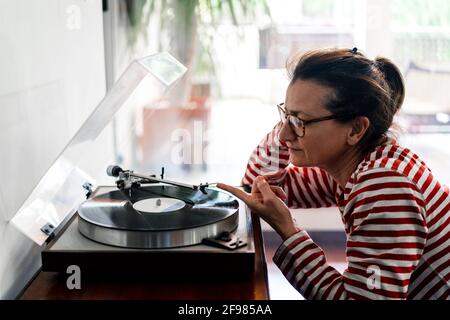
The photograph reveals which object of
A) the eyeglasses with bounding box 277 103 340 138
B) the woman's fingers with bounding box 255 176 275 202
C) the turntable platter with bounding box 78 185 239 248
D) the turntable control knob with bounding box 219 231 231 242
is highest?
the eyeglasses with bounding box 277 103 340 138

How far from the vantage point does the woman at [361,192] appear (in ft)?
3.09

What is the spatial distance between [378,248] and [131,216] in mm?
385

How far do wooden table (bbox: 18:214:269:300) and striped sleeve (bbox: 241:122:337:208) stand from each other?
1.38ft

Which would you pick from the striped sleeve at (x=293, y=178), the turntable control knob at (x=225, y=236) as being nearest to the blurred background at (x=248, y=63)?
the striped sleeve at (x=293, y=178)

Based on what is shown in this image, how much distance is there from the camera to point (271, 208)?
1081mm

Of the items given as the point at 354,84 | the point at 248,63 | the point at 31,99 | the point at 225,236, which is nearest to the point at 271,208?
the point at 225,236

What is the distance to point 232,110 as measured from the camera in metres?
2.55

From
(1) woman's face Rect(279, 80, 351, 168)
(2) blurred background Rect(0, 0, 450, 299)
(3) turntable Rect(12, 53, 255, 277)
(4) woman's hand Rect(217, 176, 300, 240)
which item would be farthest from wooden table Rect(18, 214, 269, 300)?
(2) blurred background Rect(0, 0, 450, 299)

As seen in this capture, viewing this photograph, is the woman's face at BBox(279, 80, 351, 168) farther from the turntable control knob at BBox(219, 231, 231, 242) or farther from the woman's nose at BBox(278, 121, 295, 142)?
the turntable control knob at BBox(219, 231, 231, 242)

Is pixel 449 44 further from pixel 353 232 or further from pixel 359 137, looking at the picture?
pixel 353 232

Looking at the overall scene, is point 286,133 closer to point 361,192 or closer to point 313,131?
point 313,131

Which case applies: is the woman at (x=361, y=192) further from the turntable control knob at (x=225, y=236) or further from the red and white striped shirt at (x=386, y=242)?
the turntable control knob at (x=225, y=236)

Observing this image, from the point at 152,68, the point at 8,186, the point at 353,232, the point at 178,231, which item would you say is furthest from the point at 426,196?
the point at 8,186

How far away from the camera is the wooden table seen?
0.88 m
